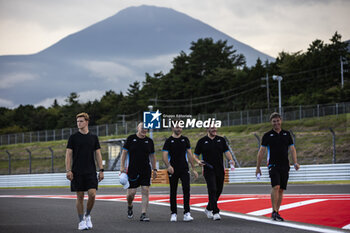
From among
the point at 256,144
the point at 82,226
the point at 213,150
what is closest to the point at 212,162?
the point at 213,150

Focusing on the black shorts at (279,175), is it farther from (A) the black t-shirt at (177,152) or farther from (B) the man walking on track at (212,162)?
(A) the black t-shirt at (177,152)

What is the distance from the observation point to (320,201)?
11.9 m

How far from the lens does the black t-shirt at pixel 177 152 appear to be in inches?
369

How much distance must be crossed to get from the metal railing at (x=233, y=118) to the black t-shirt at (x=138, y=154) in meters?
41.0

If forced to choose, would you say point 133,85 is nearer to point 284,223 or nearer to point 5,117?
point 5,117

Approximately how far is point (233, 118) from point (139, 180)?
48.2 m

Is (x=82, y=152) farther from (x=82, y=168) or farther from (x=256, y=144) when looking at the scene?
(x=256, y=144)

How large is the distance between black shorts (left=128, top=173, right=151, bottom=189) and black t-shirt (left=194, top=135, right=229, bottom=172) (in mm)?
1125

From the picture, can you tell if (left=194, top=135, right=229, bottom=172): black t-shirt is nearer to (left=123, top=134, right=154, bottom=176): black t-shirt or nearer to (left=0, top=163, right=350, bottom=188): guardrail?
(left=123, top=134, right=154, bottom=176): black t-shirt

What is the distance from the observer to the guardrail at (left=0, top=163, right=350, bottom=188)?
2086 centimetres

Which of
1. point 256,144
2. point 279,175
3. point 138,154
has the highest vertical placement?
point 138,154

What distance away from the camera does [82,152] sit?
27.4ft

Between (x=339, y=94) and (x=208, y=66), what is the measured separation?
34010mm

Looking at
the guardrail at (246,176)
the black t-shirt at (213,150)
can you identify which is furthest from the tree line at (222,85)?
the black t-shirt at (213,150)
